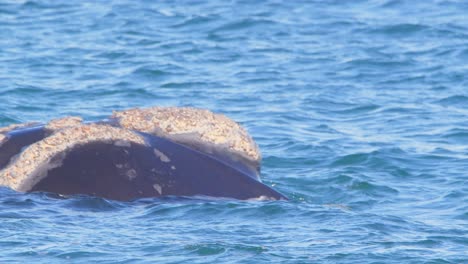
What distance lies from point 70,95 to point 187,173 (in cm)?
696

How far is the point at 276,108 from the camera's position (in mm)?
16156

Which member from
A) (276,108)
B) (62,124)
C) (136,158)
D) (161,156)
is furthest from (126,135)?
(276,108)

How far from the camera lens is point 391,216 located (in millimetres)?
10516

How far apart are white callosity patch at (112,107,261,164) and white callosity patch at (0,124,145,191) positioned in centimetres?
40

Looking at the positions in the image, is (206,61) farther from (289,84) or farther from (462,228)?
(462,228)

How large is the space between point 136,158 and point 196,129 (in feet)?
2.29

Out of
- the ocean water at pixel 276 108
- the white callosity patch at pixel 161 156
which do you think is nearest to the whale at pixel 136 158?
the white callosity patch at pixel 161 156

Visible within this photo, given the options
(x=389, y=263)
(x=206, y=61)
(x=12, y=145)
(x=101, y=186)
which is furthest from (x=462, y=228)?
(x=206, y=61)

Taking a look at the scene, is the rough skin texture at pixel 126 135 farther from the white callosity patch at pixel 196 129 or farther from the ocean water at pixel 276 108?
the ocean water at pixel 276 108

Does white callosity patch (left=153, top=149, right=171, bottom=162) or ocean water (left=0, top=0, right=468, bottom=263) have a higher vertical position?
white callosity patch (left=153, top=149, right=171, bottom=162)

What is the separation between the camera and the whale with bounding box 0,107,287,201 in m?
9.87

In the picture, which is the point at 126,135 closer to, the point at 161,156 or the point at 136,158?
the point at 136,158

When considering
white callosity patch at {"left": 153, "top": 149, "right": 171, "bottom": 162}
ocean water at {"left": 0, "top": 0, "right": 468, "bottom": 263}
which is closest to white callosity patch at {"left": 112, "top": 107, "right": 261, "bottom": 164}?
white callosity patch at {"left": 153, "top": 149, "right": 171, "bottom": 162}

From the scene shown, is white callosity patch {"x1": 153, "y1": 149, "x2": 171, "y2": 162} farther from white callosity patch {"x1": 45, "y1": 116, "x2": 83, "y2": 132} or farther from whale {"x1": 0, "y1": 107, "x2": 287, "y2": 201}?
white callosity patch {"x1": 45, "y1": 116, "x2": 83, "y2": 132}
